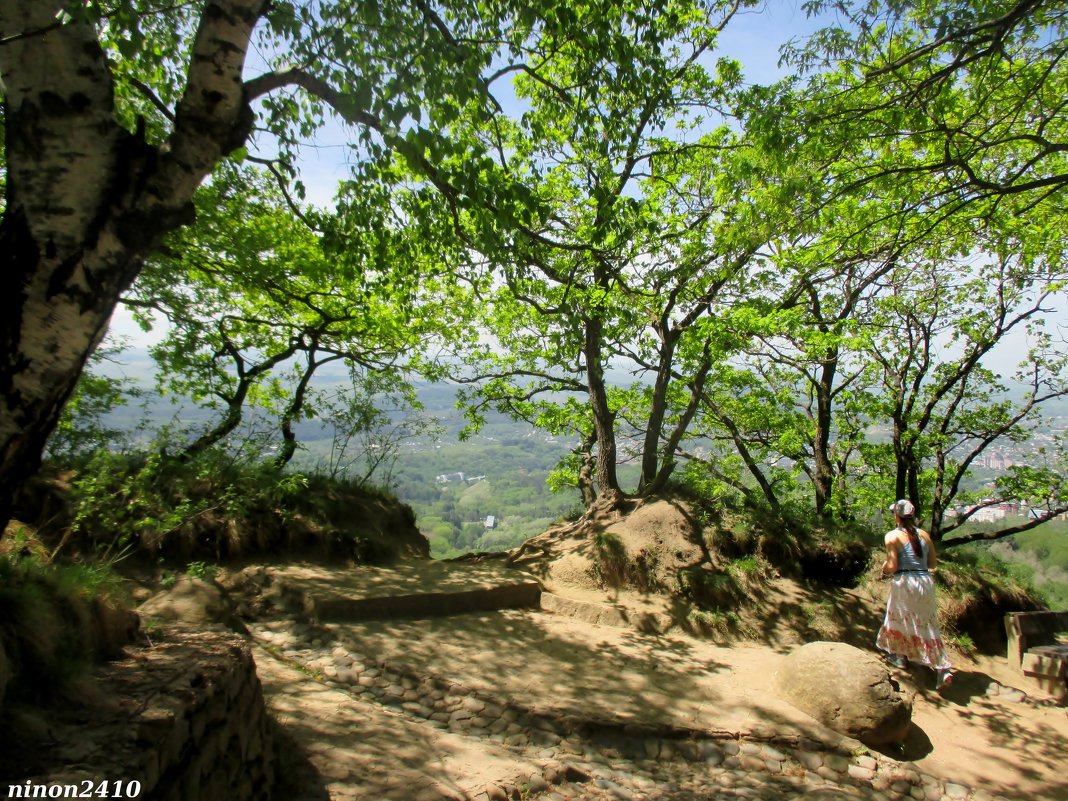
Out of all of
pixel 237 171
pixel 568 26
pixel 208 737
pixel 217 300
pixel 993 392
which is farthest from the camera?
pixel 993 392

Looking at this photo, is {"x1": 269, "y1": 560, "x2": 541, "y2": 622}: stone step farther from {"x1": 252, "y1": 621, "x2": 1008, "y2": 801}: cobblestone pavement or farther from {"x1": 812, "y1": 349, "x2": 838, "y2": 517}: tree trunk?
{"x1": 812, "y1": 349, "x2": 838, "y2": 517}: tree trunk

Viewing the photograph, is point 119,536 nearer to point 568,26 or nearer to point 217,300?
point 217,300

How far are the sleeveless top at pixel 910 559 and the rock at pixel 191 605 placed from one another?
7.68 metres

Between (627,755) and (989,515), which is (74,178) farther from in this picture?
(989,515)

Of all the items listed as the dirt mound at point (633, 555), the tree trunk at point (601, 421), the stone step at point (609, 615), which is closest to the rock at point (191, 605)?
the stone step at point (609, 615)

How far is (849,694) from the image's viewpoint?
19.4 ft

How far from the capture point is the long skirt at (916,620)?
23.1 feet

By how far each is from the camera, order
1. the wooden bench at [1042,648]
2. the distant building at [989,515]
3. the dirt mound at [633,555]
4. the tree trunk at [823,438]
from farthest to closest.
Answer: the distant building at [989,515]
the tree trunk at [823,438]
the dirt mound at [633,555]
the wooden bench at [1042,648]

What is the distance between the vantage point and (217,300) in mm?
9578

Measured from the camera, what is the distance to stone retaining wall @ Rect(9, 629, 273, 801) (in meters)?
2.48

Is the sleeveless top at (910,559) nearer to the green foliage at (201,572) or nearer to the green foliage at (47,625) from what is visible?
the green foliage at (47,625)

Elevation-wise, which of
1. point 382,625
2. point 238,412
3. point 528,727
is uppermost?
point 238,412

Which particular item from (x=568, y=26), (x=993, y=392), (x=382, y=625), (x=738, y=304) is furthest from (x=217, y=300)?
(x=993, y=392)

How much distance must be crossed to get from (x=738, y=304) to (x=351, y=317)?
6.76 meters
